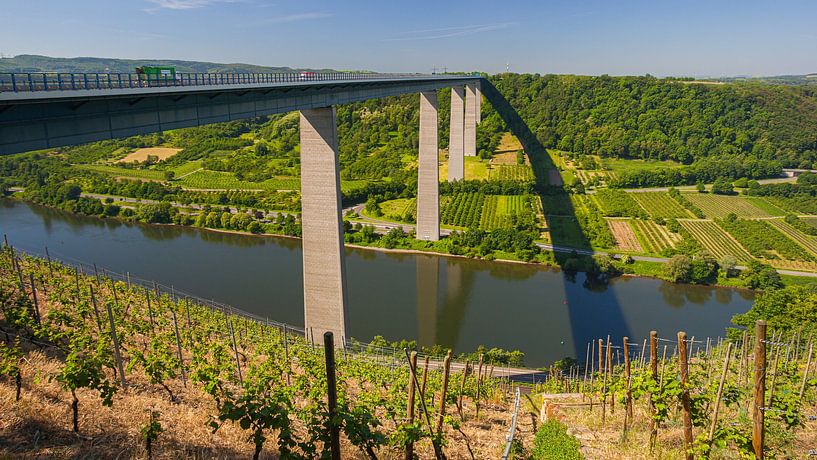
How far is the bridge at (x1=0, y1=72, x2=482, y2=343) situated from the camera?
710 centimetres

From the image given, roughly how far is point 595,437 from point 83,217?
41.3 meters

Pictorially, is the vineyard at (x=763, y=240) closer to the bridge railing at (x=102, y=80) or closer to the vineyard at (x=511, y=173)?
the vineyard at (x=511, y=173)

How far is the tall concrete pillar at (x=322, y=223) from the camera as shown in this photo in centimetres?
1452

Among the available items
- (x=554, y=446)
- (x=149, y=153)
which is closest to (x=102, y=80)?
(x=554, y=446)

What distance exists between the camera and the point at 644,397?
27.0ft

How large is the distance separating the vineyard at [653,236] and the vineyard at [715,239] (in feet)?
5.12

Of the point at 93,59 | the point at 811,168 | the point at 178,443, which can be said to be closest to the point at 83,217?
the point at 178,443

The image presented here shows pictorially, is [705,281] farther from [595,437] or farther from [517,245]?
[595,437]

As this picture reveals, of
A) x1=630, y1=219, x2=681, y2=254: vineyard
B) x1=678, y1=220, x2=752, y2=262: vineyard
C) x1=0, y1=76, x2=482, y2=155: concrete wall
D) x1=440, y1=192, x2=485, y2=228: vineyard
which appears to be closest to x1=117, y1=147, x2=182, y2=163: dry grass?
x1=440, y1=192, x2=485, y2=228: vineyard

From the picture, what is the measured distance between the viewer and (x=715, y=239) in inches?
1192

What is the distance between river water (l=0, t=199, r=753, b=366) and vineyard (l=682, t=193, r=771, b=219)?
14.7m

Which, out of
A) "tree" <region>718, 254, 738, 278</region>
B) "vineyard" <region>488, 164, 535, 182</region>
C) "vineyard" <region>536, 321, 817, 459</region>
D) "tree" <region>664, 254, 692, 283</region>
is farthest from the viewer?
"vineyard" <region>488, 164, 535, 182</region>

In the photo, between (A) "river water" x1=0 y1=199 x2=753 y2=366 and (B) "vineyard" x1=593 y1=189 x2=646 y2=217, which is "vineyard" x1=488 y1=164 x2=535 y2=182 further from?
(A) "river water" x1=0 y1=199 x2=753 y2=366

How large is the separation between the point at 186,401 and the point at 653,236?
3048cm
